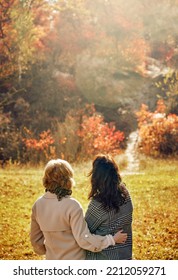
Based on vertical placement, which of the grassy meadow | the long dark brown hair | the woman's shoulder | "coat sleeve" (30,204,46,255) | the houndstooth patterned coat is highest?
the long dark brown hair

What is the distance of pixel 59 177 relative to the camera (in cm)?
308

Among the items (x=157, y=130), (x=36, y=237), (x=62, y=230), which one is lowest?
(x=36, y=237)

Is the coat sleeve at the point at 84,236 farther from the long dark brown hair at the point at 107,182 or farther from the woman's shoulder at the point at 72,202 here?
the long dark brown hair at the point at 107,182

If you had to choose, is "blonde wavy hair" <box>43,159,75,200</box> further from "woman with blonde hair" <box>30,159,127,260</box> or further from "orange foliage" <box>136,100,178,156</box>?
"orange foliage" <box>136,100,178,156</box>

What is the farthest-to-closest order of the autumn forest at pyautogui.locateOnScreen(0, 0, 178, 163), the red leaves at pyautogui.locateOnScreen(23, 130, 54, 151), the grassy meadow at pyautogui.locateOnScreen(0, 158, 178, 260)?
1. the autumn forest at pyautogui.locateOnScreen(0, 0, 178, 163)
2. the red leaves at pyautogui.locateOnScreen(23, 130, 54, 151)
3. the grassy meadow at pyautogui.locateOnScreen(0, 158, 178, 260)

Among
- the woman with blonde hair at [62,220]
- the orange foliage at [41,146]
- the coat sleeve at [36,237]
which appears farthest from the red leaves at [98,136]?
the woman with blonde hair at [62,220]

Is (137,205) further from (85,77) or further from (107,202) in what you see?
(85,77)

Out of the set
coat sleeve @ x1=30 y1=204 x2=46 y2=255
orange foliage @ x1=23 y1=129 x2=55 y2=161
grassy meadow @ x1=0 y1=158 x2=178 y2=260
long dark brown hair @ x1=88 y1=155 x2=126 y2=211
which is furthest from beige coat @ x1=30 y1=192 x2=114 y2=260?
orange foliage @ x1=23 y1=129 x2=55 y2=161

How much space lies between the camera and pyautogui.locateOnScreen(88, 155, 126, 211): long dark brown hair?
123 inches

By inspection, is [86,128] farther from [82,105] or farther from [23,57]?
[23,57]

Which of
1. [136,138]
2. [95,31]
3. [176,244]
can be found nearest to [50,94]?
[95,31]

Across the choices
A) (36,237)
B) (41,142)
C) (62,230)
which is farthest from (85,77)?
(62,230)

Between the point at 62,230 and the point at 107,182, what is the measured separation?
Result: 415mm

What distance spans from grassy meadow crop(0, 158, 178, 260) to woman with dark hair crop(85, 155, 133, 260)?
1389mm
